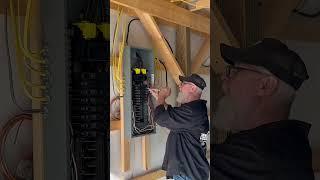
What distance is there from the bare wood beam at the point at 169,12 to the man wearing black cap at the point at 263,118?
1472 mm

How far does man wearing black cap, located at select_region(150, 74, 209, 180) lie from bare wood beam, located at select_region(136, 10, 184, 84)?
41 centimetres

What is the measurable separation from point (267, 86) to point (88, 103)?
2.18ft

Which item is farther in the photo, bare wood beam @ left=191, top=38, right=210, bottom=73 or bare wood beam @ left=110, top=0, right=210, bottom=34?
bare wood beam @ left=191, top=38, right=210, bottom=73

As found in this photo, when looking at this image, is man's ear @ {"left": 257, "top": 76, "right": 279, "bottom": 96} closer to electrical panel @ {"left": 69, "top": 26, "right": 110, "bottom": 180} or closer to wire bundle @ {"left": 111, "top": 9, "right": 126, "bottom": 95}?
electrical panel @ {"left": 69, "top": 26, "right": 110, "bottom": 180}

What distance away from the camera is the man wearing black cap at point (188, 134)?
9.24 feet

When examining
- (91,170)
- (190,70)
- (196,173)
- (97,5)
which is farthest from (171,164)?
(97,5)

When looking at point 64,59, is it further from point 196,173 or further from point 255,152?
point 196,173

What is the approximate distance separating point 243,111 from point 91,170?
639mm

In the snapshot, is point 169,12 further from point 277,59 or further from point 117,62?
point 277,59

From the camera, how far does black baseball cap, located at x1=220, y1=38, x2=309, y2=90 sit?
2.86 ft

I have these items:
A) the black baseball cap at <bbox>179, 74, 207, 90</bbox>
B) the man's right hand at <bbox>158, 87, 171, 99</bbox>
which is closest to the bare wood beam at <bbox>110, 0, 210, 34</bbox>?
the black baseball cap at <bbox>179, 74, 207, 90</bbox>

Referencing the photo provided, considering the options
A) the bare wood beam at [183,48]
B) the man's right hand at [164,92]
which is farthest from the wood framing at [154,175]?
the bare wood beam at [183,48]

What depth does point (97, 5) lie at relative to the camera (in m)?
1.24

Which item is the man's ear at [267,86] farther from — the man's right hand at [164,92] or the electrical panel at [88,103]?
the man's right hand at [164,92]
